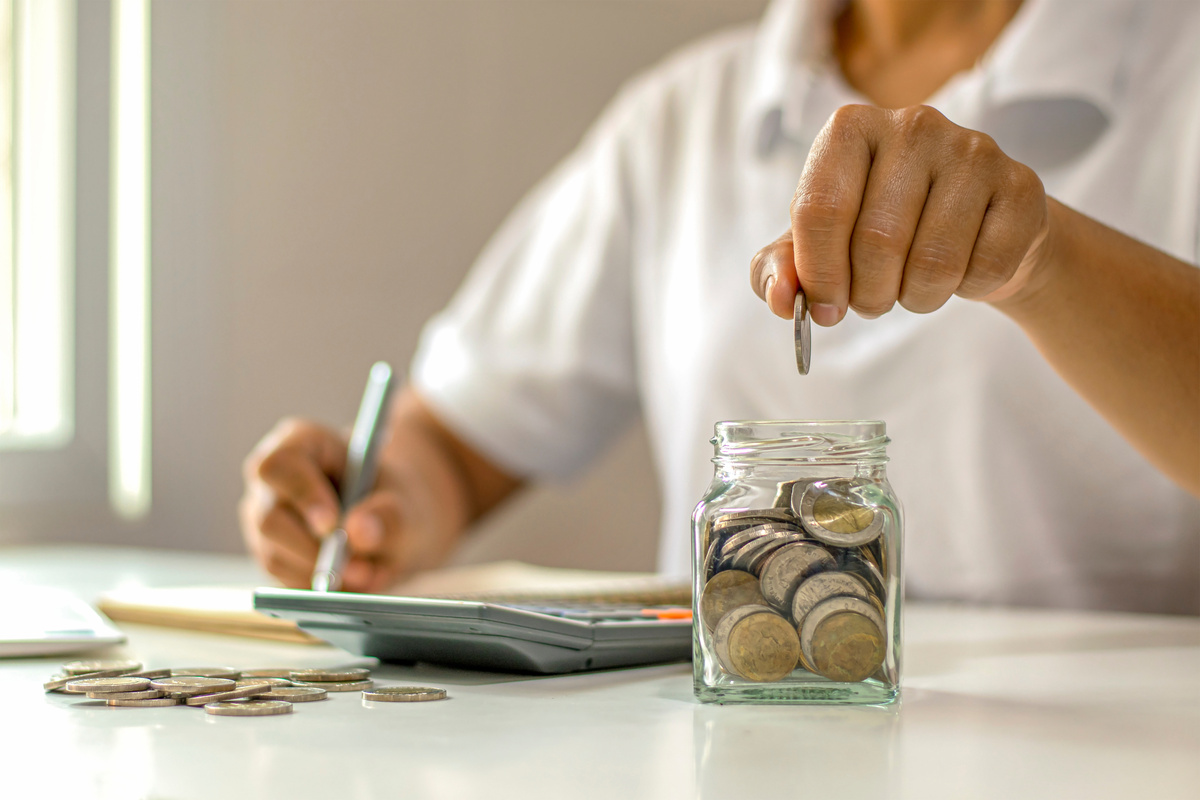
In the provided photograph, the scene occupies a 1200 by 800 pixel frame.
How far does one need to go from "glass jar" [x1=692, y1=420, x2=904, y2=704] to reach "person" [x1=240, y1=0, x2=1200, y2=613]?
6cm

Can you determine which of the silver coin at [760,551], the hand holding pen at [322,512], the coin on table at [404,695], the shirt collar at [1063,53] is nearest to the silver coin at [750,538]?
the silver coin at [760,551]

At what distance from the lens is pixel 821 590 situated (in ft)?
1.30

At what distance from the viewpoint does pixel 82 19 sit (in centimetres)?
146

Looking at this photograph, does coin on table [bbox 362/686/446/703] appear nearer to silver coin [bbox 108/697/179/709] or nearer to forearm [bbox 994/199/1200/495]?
silver coin [bbox 108/697/179/709]

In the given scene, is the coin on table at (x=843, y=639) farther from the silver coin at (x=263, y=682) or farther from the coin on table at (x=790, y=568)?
the silver coin at (x=263, y=682)

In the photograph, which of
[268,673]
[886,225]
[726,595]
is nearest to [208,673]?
[268,673]

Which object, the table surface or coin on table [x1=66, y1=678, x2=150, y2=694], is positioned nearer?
the table surface

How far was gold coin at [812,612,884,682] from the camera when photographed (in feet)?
1.30

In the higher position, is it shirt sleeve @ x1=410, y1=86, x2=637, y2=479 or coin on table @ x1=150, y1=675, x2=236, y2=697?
shirt sleeve @ x1=410, y1=86, x2=637, y2=479

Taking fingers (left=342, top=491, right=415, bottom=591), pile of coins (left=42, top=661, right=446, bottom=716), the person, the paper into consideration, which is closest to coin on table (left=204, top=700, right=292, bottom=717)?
pile of coins (left=42, top=661, right=446, bottom=716)

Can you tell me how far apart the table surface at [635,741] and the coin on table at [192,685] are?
0.02 metres

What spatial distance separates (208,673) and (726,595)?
233 mm

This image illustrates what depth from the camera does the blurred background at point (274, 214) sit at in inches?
57.7

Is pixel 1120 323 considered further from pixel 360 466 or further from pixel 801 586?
pixel 360 466
